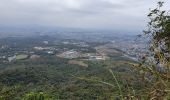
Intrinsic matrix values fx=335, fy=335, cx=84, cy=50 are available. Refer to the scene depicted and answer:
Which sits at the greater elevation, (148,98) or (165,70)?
(165,70)

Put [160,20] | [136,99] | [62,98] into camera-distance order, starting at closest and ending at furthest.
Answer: [136,99]
[160,20]
[62,98]

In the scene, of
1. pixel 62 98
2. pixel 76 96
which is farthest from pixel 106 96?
pixel 62 98

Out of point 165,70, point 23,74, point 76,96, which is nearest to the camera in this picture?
point 165,70

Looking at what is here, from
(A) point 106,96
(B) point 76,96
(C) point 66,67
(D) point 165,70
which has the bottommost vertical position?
(C) point 66,67

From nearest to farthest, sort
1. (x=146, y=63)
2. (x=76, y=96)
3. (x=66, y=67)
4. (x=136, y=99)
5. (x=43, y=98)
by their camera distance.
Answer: (x=136, y=99), (x=146, y=63), (x=43, y=98), (x=76, y=96), (x=66, y=67)

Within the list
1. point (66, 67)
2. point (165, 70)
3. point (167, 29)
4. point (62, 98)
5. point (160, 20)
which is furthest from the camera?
point (66, 67)

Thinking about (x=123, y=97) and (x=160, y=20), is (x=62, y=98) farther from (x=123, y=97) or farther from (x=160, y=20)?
(x=123, y=97)

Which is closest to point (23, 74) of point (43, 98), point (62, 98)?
point (62, 98)

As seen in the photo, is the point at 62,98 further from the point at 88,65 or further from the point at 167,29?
the point at 88,65

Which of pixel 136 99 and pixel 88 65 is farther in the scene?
pixel 88 65
